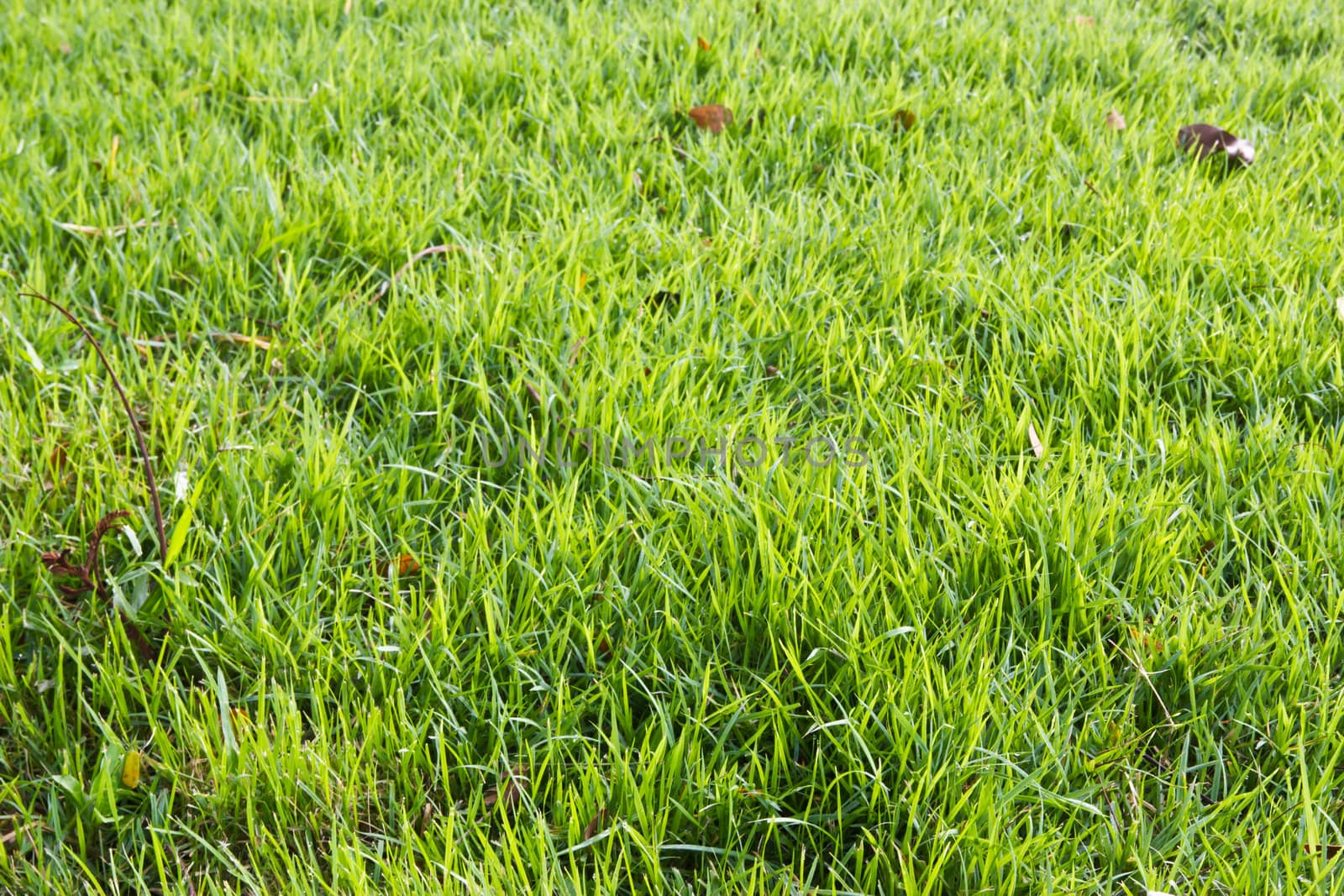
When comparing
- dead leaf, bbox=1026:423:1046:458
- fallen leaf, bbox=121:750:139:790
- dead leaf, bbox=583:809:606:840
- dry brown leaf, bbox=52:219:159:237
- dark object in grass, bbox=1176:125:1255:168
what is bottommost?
fallen leaf, bbox=121:750:139:790

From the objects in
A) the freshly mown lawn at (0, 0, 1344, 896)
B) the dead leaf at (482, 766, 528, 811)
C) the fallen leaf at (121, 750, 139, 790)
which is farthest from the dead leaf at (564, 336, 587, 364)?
the fallen leaf at (121, 750, 139, 790)

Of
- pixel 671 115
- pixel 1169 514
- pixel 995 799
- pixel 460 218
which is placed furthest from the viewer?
pixel 671 115

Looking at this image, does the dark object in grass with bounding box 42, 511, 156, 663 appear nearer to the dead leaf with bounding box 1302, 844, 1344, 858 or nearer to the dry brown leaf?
the dry brown leaf

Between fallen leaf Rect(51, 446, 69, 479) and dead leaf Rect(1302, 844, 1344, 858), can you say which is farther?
fallen leaf Rect(51, 446, 69, 479)

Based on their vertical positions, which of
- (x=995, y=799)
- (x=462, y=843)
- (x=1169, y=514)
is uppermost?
(x=1169, y=514)

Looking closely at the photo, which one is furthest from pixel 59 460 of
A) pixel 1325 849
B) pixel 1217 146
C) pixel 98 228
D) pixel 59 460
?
pixel 1217 146

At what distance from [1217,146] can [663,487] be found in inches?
73.1

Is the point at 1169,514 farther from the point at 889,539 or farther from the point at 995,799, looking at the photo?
the point at 995,799

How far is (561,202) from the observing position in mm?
2465

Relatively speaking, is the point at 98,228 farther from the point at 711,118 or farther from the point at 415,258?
the point at 711,118

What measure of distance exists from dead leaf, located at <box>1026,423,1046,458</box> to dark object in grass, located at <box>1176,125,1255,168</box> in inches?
49.4

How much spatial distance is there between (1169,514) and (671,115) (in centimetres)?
172

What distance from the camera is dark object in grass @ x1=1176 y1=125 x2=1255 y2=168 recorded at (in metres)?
2.69

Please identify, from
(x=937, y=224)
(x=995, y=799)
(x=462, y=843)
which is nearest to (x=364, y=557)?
(x=462, y=843)
